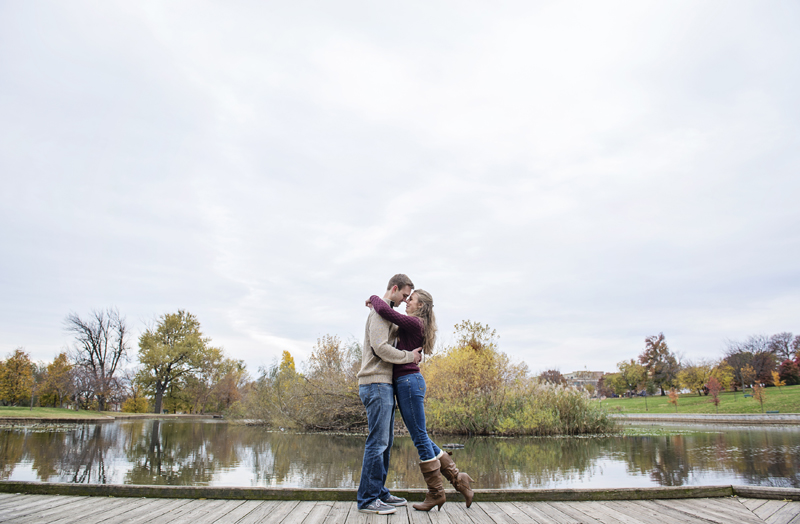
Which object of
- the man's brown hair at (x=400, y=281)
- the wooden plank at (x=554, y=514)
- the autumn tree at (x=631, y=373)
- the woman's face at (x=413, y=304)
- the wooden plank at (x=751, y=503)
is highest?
the man's brown hair at (x=400, y=281)

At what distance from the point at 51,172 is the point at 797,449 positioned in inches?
884

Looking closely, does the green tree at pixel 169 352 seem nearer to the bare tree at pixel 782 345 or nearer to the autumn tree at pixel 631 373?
the autumn tree at pixel 631 373

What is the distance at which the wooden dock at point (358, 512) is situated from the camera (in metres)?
2.88

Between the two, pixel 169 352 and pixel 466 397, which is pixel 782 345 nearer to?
pixel 466 397

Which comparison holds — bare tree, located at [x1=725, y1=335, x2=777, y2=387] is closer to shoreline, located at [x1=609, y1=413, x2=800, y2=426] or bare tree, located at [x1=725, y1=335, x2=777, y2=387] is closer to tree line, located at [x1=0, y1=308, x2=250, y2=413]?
shoreline, located at [x1=609, y1=413, x2=800, y2=426]

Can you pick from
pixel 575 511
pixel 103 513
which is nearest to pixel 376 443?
pixel 575 511

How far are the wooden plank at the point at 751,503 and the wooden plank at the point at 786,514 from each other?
0.47 feet

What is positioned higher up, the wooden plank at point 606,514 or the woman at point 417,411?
the woman at point 417,411

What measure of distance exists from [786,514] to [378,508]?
108 inches

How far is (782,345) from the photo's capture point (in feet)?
178

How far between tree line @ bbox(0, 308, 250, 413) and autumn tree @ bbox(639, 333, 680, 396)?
145 feet

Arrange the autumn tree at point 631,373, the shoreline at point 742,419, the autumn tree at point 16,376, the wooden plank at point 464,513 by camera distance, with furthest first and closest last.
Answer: the autumn tree at point 631,373 < the autumn tree at point 16,376 < the shoreline at point 742,419 < the wooden plank at point 464,513

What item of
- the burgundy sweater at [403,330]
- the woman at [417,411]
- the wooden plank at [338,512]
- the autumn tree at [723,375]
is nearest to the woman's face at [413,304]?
the woman at [417,411]

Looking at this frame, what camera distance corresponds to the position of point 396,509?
10.9 ft
